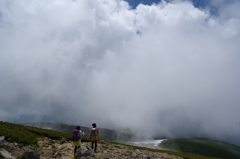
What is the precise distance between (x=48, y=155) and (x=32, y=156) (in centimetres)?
560

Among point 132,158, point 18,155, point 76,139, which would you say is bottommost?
point 132,158

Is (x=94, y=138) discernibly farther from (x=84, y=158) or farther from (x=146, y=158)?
(x=146, y=158)

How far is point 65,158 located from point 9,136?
13.5 m

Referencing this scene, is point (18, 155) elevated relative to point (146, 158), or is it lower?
elevated

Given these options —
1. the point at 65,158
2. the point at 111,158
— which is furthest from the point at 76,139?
the point at 111,158

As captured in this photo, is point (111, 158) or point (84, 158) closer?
point (84, 158)

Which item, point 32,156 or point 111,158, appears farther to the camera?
point 111,158

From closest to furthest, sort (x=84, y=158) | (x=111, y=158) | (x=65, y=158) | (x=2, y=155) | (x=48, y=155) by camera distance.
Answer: (x=2, y=155), (x=84, y=158), (x=65, y=158), (x=48, y=155), (x=111, y=158)

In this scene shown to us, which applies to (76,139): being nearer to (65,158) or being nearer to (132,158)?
(65,158)

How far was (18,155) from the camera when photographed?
1711cm

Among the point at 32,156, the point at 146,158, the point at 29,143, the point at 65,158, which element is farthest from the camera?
the point at 29,143

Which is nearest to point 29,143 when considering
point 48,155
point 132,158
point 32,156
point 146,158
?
point 48,155

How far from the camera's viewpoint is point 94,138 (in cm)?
2319

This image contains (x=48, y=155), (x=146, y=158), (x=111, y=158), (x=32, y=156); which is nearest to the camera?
(x=32, y=156)
